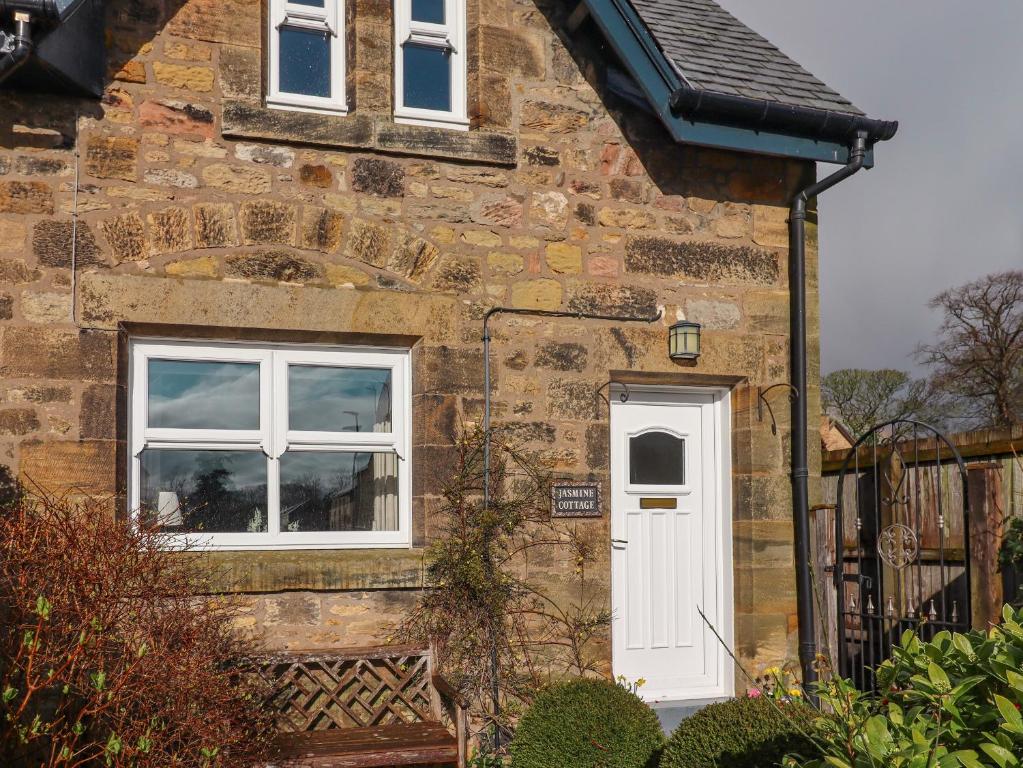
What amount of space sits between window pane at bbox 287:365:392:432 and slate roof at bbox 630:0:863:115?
2650mm

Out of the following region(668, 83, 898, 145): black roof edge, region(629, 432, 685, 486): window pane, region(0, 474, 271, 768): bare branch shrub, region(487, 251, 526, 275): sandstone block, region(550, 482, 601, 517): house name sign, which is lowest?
region(0, 474, 271, 768): bare branch shrub

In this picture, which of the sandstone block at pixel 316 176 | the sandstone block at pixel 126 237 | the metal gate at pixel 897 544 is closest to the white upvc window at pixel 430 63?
the sandstone block at pixel 316 176

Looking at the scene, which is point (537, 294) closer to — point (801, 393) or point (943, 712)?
point (801, 393)

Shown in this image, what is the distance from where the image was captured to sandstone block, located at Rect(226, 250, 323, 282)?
20.0 ft

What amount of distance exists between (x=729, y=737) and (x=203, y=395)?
3.41m

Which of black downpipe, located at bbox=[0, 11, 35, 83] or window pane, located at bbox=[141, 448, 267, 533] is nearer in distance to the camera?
black downpipe, located at bbox=[0, 11, 35, 83]

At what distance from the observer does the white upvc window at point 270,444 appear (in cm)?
605

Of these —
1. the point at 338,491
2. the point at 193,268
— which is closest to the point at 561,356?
the point at 338,491

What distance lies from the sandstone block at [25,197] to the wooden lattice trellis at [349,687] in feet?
8.72

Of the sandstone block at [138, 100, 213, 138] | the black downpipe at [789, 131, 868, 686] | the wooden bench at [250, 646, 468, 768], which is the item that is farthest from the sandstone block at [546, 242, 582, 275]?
the wooden bench at [250, 646, 468, 768]

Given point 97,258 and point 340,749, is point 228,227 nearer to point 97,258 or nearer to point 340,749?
point 97,258

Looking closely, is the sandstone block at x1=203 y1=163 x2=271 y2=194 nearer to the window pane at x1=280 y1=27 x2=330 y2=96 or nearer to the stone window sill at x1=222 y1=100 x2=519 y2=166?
the stone window sill at x1=222 y1=100 x2=519 y2=166

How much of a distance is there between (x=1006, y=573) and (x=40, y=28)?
5.87 m

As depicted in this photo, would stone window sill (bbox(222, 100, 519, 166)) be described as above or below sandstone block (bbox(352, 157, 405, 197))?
above
